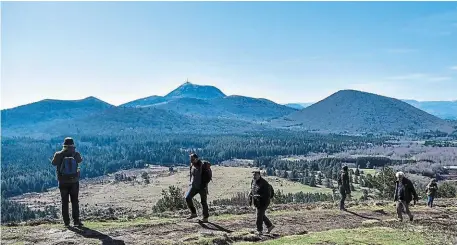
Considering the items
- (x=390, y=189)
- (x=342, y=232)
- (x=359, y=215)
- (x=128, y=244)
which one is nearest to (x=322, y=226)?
(x=342, y=232)

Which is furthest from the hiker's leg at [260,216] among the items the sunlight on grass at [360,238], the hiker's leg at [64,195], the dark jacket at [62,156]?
the hiker's leg at [64,195]

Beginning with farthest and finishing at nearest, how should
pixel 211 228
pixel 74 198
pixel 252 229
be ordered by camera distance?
pixel 252 229
pixel 211 228
pixel 74 198

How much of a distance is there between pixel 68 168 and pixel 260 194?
777 cm

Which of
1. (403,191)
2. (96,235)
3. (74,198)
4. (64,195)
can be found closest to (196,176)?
(96,235)

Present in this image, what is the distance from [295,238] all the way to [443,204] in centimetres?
1909

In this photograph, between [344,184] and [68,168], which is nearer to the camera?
[68,168]

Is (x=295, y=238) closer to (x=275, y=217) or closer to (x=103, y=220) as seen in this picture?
(x=275, y=217)

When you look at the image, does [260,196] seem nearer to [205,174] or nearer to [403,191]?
[205,174]

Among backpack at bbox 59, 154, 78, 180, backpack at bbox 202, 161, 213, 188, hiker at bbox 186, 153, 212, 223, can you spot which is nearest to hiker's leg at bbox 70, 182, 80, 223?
backpack at bbox 59, 154, 78, 180

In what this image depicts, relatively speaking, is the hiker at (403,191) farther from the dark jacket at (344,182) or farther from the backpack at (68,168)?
the backpack at (68,168)

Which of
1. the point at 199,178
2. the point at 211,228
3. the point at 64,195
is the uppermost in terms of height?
the point at 199,178

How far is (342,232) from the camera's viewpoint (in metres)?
19.5

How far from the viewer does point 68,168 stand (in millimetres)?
17625

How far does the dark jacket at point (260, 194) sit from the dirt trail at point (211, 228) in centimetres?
131
